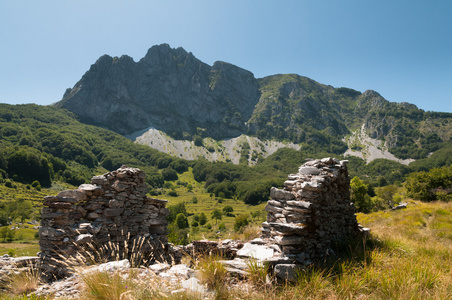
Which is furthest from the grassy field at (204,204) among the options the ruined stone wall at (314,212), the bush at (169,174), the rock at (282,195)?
the rock at (282,195)

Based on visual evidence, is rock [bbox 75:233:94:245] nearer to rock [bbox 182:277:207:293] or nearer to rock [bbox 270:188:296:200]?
rock [bbox 182:277:207:293]

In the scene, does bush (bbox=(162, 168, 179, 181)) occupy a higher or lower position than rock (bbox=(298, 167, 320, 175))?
lower

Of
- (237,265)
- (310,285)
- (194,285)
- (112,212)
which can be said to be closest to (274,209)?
(237,265)

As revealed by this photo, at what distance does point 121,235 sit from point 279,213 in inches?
246

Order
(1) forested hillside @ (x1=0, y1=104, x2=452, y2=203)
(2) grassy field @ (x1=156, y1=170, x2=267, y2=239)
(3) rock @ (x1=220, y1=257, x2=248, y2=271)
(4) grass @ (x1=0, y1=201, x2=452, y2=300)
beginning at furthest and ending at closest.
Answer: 1. (1) forested hillside @ (x1=0, y1=104, x2=452, y2=203)
2. (2) grassy field @ (x1=156, y1=170, x2=267, y2=239)
3. (3) rock @ (x1=220, y1=257, x2=248, y2=271)
4. (4) grass @ (x1=0, y1=201, x2=452, y2=300)

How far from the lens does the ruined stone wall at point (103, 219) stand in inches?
291

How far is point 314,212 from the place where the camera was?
634 cm

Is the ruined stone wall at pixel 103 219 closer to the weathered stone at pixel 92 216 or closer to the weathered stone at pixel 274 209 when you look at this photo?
the weathered stone at pixel 92 216

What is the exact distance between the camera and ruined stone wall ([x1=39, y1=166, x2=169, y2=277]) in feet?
24.3

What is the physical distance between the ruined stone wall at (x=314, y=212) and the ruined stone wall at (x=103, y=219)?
3.93m

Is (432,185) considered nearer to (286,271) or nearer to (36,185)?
(286,271)

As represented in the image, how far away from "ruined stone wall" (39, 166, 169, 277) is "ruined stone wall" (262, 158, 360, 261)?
3.93m

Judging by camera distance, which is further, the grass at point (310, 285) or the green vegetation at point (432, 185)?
the green vegetation at point (432, 185)

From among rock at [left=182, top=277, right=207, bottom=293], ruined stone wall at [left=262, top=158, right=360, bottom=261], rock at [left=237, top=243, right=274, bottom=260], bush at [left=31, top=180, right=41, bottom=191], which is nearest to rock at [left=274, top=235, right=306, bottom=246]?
ruined stone wall at [left=262, top=158, right=360, bottom=261]
